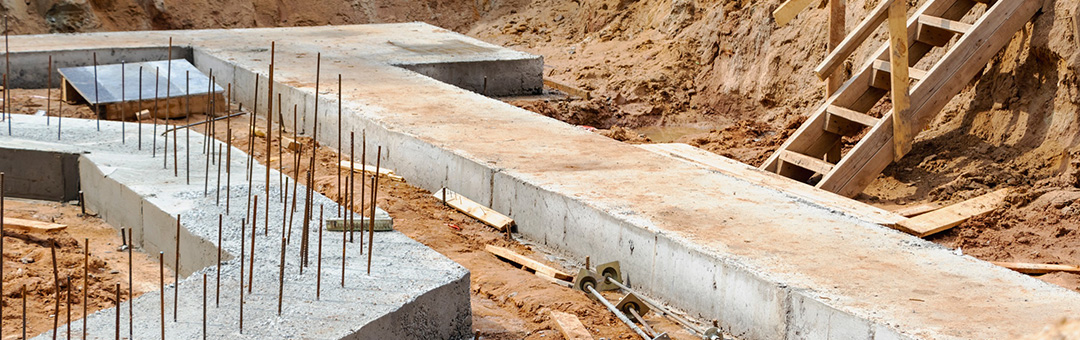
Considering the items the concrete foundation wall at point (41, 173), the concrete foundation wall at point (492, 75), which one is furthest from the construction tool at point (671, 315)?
the concrete foundation wall at point (492, 75)

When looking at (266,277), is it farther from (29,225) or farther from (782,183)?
(782,183)

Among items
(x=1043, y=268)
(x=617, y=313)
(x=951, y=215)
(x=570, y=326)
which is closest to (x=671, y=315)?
(x=617, y=313)

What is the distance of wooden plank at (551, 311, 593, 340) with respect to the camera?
4.79 meters

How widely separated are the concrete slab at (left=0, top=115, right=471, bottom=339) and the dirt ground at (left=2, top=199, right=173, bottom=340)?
0.47ft

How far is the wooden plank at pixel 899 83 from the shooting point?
24.2 feet

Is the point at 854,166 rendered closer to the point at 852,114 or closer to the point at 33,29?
the point at 852,114

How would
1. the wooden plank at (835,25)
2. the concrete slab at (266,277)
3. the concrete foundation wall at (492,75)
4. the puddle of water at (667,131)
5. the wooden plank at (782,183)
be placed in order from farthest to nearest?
the concrete foundation wall at (492,75)
the puddle of water at (667,131)
the wooden plank at (835,25)
the wooden plank at (782,183)
the concrete slab at (266,277)

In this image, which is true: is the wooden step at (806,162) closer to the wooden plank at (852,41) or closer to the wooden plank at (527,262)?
the wooden plank at (852,41)

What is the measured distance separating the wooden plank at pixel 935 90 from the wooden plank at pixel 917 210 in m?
0.35

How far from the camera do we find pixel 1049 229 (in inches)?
255

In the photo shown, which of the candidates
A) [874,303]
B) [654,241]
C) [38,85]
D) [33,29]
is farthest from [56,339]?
[33,29]

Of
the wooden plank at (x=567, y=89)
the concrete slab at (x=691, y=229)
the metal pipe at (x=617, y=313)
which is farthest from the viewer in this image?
the wooden plank at (x=567, y=89)

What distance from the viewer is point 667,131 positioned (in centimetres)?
1110

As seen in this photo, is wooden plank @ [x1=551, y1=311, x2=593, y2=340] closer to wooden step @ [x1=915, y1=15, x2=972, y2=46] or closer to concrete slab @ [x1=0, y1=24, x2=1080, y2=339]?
concrete slab @ [x1=0, y1=24, x2=1080, y2=339]
